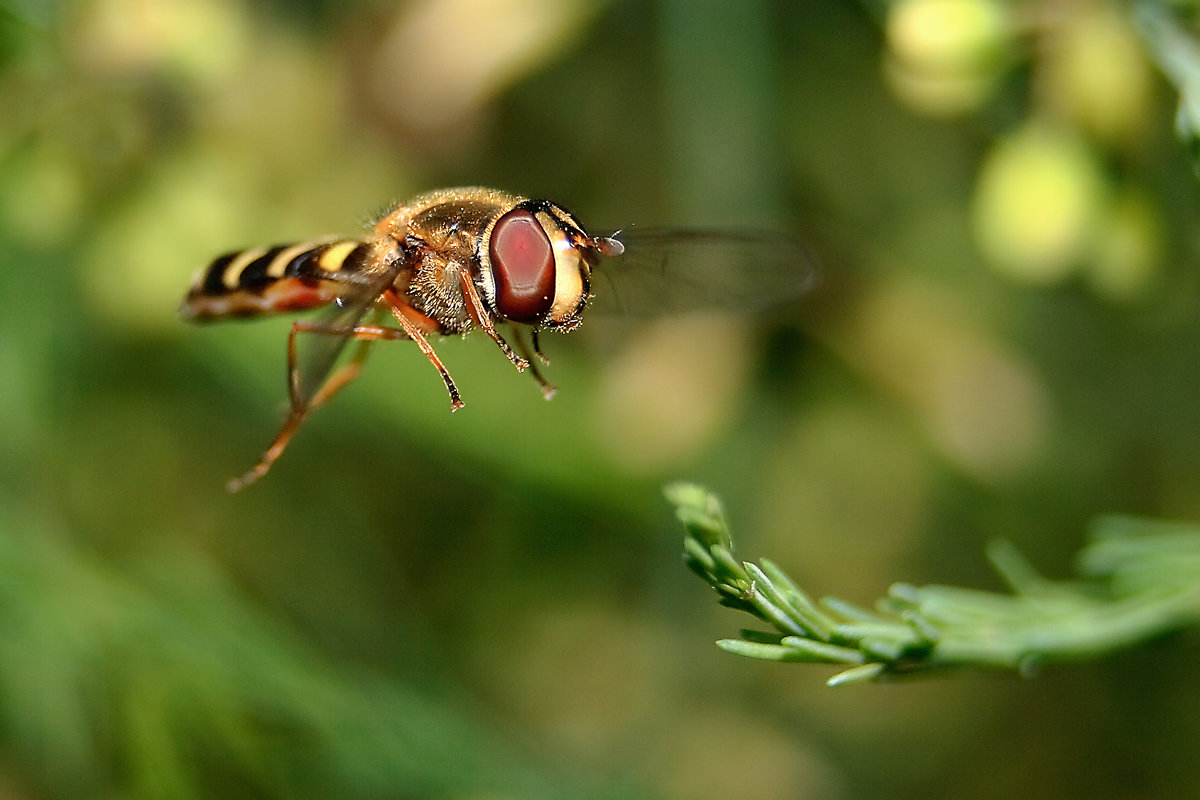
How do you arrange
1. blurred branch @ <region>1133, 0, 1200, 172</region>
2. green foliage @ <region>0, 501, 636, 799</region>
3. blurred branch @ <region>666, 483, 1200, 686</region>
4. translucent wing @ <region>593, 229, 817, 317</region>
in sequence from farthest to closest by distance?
green foliage @ <region>0, 501, 636, 799</region>
translucent wing @ <region>593, 229, 817, 317</region>
blurred branch @ <region>1133, 0, 1200, 172</region>
blurred branch @ <region>666, 483, 1200, 686</region>

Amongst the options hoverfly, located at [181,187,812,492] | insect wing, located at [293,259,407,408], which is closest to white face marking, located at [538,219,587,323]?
hoverfly, located at [181,187,812,492]

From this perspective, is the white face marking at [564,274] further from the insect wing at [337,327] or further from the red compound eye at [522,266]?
A: the insect wing at [337,327]

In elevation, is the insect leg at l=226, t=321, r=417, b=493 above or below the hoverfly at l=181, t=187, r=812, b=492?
below

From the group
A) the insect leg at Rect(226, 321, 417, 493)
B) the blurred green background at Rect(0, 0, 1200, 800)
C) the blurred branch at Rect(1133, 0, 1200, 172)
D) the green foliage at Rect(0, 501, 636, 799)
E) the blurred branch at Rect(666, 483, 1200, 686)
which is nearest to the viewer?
the blurred branch at Rect(666, 483, 1200, 686)

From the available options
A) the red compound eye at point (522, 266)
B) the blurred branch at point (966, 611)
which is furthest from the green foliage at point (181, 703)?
the blurred branch at point (966, 611)

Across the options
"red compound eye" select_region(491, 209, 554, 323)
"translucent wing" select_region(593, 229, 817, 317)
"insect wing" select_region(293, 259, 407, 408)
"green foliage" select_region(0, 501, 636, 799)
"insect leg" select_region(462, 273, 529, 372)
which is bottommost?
"green foliage" select_region(0, 501, 636, 799)

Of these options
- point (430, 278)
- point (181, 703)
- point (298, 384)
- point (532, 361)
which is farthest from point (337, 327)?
point (181, 703)

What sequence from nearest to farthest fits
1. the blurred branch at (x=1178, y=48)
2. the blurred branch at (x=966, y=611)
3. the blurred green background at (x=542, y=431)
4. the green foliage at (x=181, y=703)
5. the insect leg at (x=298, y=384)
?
the blurred branch at (x=966, y=611) → the blurred branch at (x=1178, y=48) → the insect leg at (x=298, y=384) → the green foliage at (x=181, y=703) → the blurred green background at (x=542, y=431)

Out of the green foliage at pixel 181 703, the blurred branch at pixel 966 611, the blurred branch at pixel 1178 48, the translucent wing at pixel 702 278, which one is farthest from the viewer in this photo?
the green foliage at pixel 181 703

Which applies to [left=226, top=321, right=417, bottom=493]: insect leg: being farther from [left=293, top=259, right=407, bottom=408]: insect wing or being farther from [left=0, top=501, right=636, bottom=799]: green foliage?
[left=0, top=501, right=636, bottom=799]: green foliage
